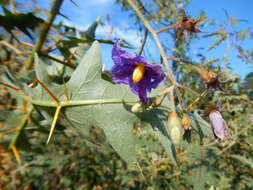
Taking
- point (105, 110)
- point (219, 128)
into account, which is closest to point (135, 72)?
point (105, 110)

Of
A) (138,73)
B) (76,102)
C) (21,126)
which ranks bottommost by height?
(21,126)

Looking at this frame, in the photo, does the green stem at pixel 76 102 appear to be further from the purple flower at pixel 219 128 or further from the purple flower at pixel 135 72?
the purple flower at pixel 219 128

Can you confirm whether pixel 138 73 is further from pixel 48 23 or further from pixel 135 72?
pixel 48 23

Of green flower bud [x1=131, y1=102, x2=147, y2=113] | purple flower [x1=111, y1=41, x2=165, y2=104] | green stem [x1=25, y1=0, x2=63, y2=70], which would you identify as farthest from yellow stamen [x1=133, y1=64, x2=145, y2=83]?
green stem [x1=25, y1=0, x2=63, y2=70]

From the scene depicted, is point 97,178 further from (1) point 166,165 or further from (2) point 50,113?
(2) point 50,113

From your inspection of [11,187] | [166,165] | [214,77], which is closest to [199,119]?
[214,77]

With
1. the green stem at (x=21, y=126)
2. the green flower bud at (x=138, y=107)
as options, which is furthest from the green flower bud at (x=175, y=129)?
the green stem at (x=21, y=126)

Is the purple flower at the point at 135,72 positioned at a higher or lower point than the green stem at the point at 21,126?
higher

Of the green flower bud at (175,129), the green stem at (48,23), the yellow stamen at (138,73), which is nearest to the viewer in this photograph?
the green flower bud at (175,129)
